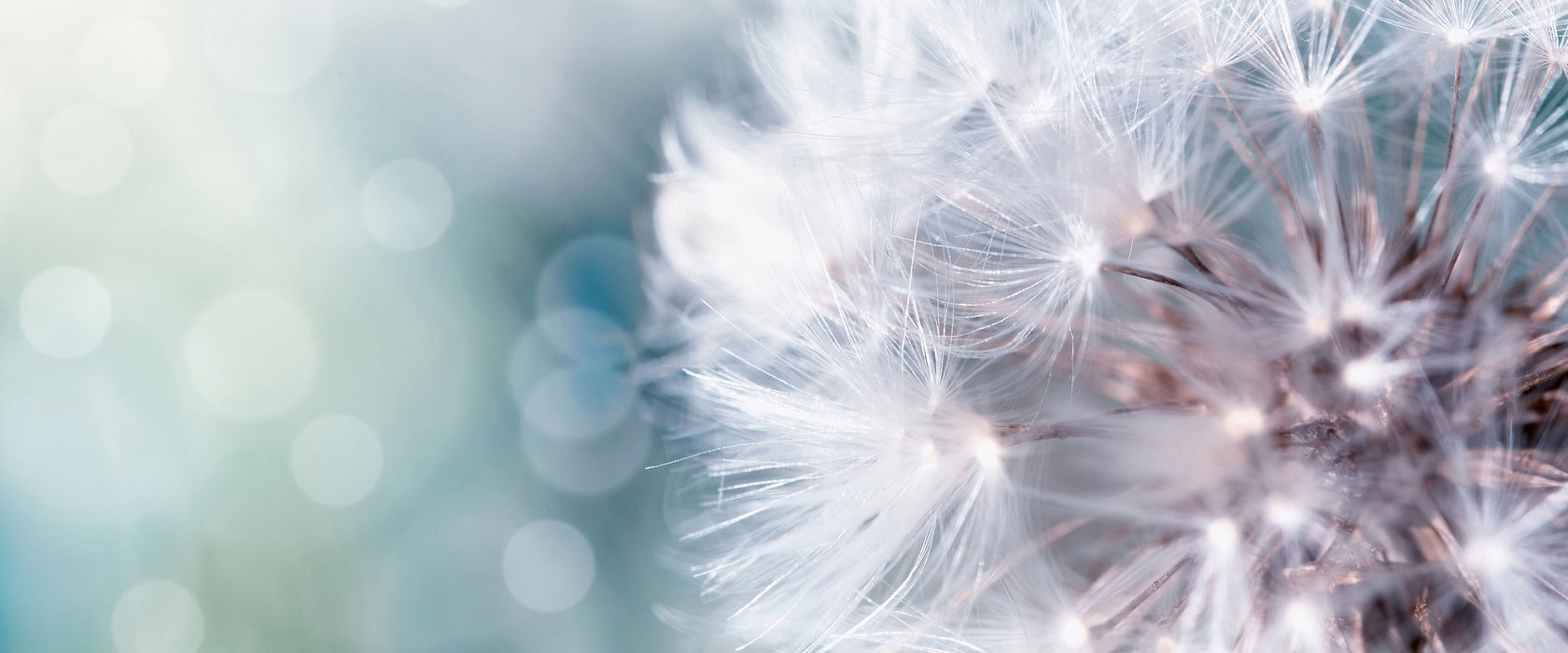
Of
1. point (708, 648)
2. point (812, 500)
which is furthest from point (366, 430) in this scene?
point (812, 500)

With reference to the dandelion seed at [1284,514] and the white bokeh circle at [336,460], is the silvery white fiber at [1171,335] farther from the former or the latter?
the white bokeh circle at [336,460]

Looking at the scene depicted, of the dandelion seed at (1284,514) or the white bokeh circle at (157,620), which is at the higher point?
the dandelion seed at (1284,514)

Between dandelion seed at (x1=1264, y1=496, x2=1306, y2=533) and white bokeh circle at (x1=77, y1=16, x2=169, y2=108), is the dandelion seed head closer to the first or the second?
dandelion seed at (x1=1264, y1=496, x2=1306, y2=533)

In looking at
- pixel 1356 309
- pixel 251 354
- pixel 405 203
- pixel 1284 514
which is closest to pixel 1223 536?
pixel 1284 514

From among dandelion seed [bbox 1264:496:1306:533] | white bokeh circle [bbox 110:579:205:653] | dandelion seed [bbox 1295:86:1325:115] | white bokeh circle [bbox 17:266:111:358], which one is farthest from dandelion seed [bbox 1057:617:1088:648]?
white bokeh circle [bbox 17:266:111:358]

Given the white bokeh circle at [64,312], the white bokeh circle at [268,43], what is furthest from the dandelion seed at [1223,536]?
the white bokeh circle at [64,312]
